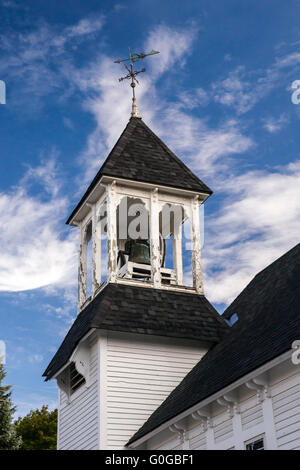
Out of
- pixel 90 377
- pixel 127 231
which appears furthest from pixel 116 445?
pixel 127 231

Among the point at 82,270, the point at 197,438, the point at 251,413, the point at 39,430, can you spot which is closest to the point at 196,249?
the point at 82,270

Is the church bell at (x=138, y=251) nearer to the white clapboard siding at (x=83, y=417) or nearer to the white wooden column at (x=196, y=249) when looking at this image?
the white wooden column at (x=196, y=249)

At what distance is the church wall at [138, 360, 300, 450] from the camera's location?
12438 millimetres

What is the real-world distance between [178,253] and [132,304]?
336cm

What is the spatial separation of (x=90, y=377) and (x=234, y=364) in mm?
5236

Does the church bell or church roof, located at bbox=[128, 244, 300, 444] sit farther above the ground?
the church bell

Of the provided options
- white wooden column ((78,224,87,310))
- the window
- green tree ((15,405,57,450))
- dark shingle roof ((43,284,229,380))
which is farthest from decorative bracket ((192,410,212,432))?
green tree ((15,405,57,450))

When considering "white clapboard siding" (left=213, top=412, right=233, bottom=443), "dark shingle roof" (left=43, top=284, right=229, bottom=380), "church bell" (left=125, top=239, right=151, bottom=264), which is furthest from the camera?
"church bell" (left=125, top=239, right=151, bottom=264)

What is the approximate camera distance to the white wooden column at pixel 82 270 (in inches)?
890

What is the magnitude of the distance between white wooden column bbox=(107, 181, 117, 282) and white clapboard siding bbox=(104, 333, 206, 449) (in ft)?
7.65

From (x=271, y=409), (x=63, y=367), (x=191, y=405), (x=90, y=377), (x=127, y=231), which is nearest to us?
(x=271, y=409)

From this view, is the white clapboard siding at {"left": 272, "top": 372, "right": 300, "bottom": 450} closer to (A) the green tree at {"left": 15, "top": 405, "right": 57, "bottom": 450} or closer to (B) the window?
(B) the window

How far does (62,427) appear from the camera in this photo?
68.1 ft
